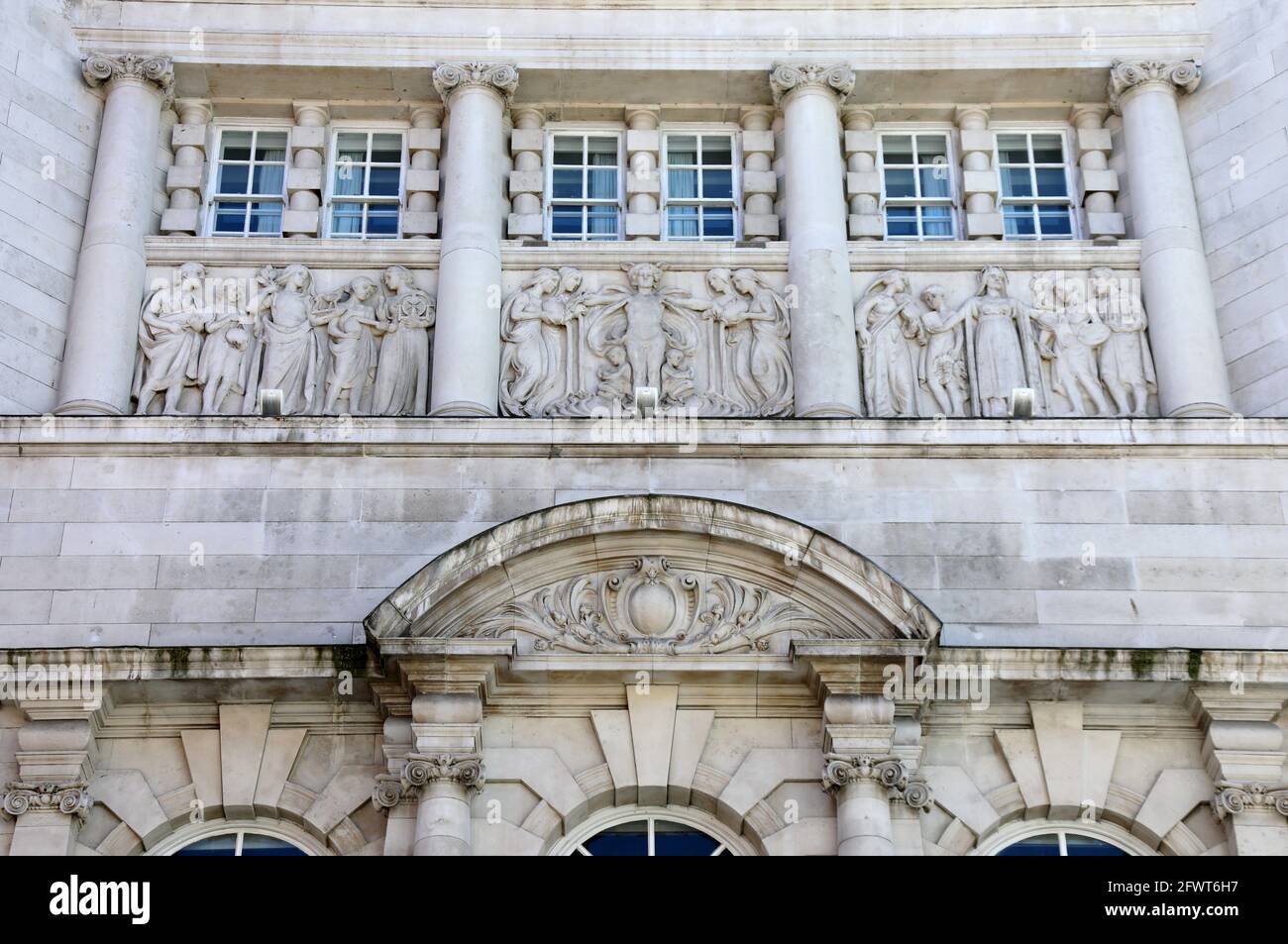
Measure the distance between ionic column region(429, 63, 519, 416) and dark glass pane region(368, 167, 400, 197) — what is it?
21.8 inches

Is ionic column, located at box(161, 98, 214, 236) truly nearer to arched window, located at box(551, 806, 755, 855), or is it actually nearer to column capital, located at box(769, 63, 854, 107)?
column capital, located at box(769, 63, 854, 107)

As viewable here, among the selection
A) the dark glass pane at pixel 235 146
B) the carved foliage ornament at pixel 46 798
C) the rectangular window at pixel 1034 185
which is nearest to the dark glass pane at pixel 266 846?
the carved foliage ornament at pixel 46 798

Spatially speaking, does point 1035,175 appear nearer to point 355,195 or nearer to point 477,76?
point 477,76

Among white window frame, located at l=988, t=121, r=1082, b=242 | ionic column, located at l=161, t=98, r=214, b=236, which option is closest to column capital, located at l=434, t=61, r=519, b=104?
ionic column, located at l=161, t=98, r=214, b=236

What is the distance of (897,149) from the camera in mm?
21750

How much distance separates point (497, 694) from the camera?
17312 mm

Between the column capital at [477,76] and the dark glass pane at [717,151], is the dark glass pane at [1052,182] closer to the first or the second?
the dark glass pane at [717,151]

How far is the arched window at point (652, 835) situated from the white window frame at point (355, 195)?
6364mm

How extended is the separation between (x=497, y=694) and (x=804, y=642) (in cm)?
248

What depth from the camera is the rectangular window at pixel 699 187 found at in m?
21.1

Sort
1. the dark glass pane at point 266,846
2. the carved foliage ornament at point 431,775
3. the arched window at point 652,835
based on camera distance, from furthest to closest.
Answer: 1. the dark glass pane at point 266,846
2. the arched window at point 652,835
3. the carved foliage ornament at point 431,775

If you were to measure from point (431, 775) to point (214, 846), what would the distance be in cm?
196
